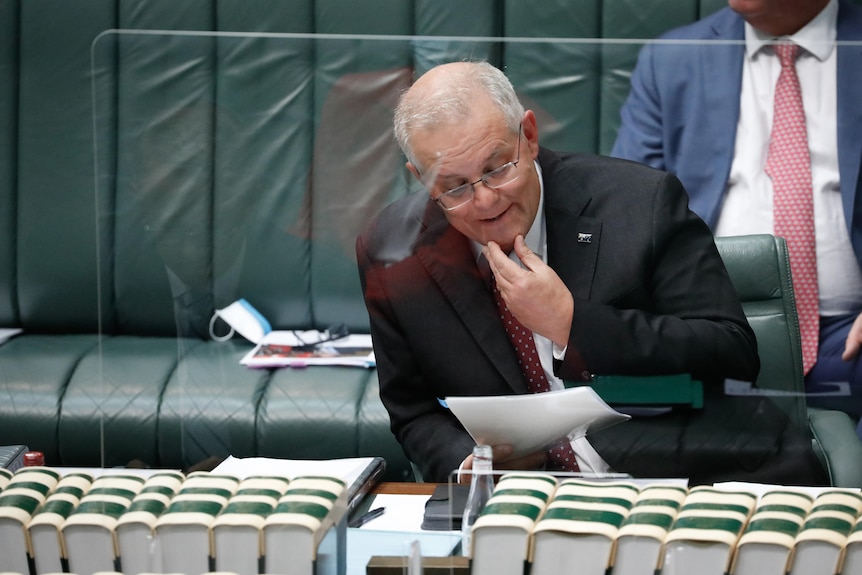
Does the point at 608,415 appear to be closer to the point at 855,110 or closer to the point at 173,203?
the point at 855,110

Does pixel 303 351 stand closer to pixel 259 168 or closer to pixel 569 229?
pixel 259 168

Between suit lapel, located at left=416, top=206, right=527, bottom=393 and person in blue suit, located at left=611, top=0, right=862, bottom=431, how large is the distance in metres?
0.31

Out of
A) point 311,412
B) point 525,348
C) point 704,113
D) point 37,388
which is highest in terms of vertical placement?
point 704,113

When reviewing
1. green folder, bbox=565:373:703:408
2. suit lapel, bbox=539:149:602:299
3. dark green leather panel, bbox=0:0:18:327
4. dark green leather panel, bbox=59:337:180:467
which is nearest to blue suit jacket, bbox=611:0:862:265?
suit lapel, bbox=539:149:602:299

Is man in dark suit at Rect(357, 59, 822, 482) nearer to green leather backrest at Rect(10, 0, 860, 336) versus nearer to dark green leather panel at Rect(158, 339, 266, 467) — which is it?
green leather backrest at Rect(10, 0, 860, 336)

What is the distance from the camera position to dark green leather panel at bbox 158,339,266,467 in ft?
5.55

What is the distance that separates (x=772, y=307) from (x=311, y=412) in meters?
0.86

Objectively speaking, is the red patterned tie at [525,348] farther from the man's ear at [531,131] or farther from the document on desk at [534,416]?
the man's ear at [531,131]

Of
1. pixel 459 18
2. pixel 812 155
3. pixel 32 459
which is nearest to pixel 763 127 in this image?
pixel 812 155

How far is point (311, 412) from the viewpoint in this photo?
6.51ft

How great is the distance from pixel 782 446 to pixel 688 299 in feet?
0.89

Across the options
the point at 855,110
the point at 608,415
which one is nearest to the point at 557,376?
the point at 608,415

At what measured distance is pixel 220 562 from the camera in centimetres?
109

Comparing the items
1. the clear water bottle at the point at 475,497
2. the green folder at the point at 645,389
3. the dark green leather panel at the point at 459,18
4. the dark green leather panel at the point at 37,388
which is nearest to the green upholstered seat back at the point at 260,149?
the green folder at the point at 645,389
